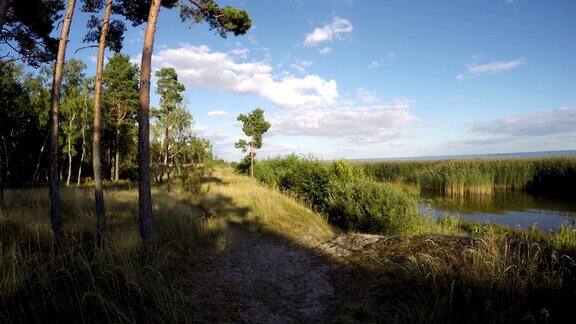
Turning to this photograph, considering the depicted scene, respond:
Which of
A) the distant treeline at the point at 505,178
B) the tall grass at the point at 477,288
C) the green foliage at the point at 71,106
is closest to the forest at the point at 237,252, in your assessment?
the tall grass at the point at 477,288

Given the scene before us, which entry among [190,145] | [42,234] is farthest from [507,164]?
[42,234]

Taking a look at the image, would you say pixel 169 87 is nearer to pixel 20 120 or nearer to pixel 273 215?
pixel 20 120

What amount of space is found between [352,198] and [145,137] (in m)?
8.98

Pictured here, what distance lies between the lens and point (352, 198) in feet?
47.4

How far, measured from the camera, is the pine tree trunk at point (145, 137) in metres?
7.38

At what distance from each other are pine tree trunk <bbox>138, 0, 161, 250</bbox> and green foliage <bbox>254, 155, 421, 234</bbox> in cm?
829

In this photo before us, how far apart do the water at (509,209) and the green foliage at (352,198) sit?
12.7ft

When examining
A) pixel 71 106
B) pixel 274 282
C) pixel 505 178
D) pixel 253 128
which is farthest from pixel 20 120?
pixel 505 178

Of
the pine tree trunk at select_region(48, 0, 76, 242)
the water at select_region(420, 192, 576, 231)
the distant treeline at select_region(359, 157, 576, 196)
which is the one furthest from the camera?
the distant treeline at select_region(359, 157, 576, 196)

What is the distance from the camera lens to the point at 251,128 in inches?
1528

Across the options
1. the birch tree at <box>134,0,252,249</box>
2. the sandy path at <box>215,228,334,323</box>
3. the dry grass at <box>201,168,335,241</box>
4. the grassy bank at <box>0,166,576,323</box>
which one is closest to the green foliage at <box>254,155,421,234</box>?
the dry grass at <box>201,168,335,241</box>

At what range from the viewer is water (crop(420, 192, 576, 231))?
61.3ft

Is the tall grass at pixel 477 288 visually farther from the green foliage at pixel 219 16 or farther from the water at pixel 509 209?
the water at pixel 509 209

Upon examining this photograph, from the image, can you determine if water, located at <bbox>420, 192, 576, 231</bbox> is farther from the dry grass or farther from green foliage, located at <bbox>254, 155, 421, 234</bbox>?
the dry grass
